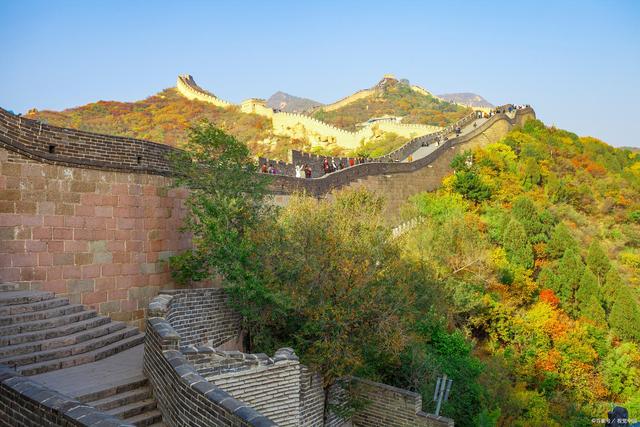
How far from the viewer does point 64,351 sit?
866cm

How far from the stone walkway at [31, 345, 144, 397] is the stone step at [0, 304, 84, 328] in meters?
1.13

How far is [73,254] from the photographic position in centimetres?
1120

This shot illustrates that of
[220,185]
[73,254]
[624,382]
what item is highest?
[220,185]

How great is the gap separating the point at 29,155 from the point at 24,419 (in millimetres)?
5952

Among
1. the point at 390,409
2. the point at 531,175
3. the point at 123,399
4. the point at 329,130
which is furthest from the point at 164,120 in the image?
the point at 123,399

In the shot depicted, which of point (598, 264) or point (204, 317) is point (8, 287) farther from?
point (598, 264)

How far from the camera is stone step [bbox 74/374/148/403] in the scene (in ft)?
23.4

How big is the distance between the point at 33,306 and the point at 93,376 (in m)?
2.06

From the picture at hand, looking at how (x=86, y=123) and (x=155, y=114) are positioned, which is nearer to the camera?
(x=86, y=123)

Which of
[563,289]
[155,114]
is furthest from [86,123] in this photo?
[563,289]

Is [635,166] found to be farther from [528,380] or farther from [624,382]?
[528,380]

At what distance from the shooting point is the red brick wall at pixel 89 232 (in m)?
10.4

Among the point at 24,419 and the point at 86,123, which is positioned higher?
the point at 86,123

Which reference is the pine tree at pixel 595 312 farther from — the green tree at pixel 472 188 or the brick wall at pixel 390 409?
the brick wall at pixel 390 409
